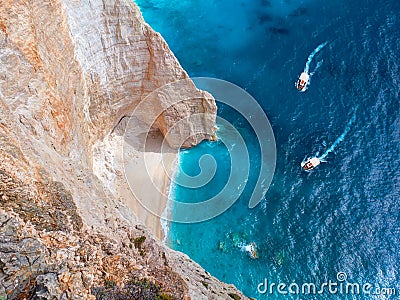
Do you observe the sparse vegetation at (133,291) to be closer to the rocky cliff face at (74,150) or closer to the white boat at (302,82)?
the rocky cliff face at (74,150)

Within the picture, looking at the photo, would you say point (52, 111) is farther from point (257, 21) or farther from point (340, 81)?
point (257, 21)

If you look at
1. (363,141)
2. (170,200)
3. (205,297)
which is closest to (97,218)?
(205,297)

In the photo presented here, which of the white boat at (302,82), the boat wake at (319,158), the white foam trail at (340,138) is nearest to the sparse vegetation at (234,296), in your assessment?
the boat wake at (319,158)

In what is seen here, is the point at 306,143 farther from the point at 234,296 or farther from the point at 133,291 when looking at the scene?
the point at 133,291

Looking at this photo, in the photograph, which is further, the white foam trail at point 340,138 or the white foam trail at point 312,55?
the white foam trail at point 312,55

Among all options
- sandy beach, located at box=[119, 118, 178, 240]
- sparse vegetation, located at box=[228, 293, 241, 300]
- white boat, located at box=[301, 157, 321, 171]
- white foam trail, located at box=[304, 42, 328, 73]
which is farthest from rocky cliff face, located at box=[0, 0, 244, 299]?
white foam trail, located at box=[304, 42, 328, 73]

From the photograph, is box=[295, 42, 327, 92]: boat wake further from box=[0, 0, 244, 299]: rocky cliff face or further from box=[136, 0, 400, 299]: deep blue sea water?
box=[0, 0, 244, 299]: rocky cliff face
